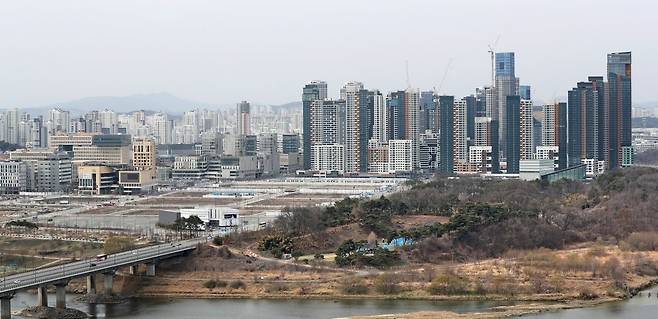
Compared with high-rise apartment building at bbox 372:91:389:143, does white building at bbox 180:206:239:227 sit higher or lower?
lower

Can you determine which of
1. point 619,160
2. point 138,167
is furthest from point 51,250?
point 619,160

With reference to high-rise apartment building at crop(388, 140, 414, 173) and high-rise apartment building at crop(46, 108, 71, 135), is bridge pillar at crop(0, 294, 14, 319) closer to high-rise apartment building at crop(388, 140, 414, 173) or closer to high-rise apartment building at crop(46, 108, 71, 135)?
high-rise apartment building at crop(388, 140, 414, 173)

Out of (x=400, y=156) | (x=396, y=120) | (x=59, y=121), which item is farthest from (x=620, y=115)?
(x=59, y=121)

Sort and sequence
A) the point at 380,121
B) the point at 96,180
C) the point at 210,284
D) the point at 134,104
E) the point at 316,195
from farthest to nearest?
the point at 134,104, the point at 380,121, the point at 96,180, the point at 316,195, the point at 210,284

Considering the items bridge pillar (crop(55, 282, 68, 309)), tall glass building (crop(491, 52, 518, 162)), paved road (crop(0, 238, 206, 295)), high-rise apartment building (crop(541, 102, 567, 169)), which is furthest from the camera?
tall glass building (crop(491, 52, 518, 162))

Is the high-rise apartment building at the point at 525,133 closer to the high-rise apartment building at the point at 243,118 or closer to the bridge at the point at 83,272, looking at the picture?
the bridge at the point at 83,272

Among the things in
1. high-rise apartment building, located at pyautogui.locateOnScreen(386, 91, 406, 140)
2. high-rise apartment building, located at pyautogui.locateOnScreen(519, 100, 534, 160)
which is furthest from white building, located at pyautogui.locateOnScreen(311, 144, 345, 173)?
high-rise apartment building, located at pyautogui.locateOnScreen(519, 100, 534, 160)

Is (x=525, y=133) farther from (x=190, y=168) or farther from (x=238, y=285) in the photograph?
(x=238, y=285)
